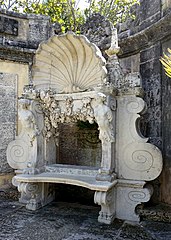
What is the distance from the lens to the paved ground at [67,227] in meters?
2.89

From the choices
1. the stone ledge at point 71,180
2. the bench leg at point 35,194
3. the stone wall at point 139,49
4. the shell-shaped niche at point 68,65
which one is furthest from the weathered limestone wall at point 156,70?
the bench leg at point 35,194

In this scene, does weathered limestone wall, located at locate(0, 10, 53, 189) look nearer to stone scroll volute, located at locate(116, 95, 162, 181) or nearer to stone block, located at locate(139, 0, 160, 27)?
stone block, located at locate(139, 0, 160, 27)

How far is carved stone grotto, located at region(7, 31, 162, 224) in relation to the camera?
331 cm

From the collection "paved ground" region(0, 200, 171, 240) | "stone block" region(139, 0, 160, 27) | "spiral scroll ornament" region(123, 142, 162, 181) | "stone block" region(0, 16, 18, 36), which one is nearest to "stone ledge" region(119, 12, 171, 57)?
"stone block" region(139, 0, 160, 27)

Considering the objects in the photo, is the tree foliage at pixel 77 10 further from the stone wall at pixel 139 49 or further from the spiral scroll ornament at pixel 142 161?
the spiral scroll ornament at pixel 142 161

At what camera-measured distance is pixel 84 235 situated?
2918mm

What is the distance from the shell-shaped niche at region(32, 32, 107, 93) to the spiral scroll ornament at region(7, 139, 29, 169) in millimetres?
1112

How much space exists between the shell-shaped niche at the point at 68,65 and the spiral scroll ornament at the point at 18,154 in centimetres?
111

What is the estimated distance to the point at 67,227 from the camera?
317 centimetres

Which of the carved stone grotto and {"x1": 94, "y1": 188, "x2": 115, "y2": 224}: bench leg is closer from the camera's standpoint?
{"x1": 94, "y1": 188, "x2": 115, "y2": 224}: bench leg

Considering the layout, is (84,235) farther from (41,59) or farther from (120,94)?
(41,59)

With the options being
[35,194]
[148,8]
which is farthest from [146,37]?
[35,194]

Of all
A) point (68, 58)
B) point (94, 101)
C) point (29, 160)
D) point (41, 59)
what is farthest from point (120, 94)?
point (29, 160)

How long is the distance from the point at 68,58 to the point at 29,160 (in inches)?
74.1
